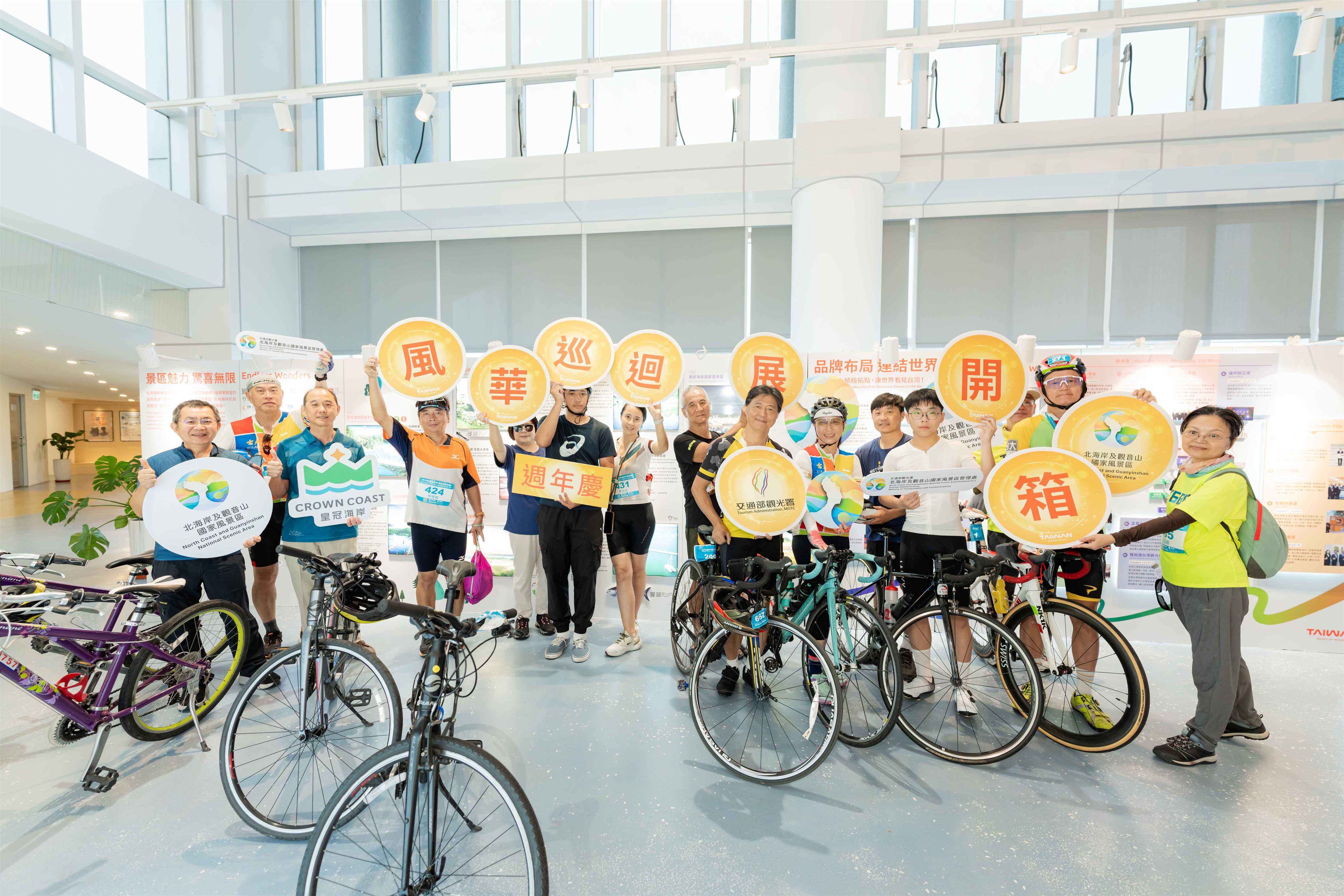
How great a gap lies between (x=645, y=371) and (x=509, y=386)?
0.85 meters

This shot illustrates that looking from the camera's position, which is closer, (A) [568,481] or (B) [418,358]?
(B) [418,358]

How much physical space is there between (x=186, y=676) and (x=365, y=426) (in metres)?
2.47

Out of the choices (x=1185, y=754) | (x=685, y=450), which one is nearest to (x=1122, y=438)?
(x=1185, y=754)

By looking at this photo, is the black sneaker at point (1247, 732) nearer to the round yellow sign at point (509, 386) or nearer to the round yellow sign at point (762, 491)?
the round yellow sign at point (762, 491)

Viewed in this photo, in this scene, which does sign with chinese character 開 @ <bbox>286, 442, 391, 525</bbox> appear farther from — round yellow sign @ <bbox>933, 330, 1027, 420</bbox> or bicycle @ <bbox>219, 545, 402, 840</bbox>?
round yellow sign @ <bbox>933, 330, 1027, 420</bbox>

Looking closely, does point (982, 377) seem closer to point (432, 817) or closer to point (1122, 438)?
point (1122, 438)

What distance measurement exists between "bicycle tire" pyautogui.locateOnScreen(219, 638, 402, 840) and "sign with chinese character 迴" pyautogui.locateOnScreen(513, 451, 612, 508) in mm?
1306

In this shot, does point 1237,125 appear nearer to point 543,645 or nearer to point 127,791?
point 543,645

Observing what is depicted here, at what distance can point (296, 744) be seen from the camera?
2178 mm

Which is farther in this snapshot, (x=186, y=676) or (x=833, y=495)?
(x=833, y=495)

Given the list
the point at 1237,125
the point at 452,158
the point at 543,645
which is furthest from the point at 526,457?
the point at 1237,125

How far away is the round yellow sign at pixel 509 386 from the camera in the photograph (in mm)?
3139

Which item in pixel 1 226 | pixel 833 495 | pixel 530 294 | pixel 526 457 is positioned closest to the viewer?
pixel 833 495

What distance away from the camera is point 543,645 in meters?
3.69
